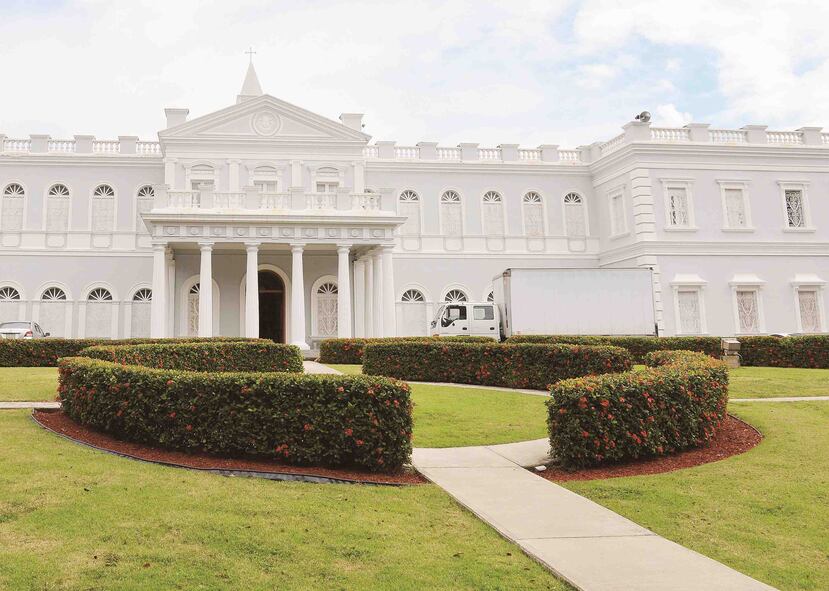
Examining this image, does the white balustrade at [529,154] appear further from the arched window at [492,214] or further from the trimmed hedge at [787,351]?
the trimmed hedge at [787,351]

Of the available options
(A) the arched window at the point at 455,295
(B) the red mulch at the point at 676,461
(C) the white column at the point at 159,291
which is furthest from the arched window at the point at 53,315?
(B) the red mulch at the point at 676,461

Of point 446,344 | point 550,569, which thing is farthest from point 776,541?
point 446,344

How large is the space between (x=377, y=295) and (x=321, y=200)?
14.5ft

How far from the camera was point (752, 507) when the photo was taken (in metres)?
5.95

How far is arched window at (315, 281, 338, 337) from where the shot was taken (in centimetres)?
2891

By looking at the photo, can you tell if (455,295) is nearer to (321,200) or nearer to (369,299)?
(369,299)

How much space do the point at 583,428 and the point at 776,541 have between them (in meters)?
2.71

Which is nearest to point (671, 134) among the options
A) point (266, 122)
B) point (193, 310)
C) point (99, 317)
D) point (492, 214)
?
point (492, 214)

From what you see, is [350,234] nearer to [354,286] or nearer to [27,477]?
[354,286]

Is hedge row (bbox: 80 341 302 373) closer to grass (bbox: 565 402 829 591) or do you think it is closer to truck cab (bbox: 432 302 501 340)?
truck cab (bbox: 432 302 501 340)

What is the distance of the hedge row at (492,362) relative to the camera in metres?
14.1

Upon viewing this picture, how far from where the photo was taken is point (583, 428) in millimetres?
7629

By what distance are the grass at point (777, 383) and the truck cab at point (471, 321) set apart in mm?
8652

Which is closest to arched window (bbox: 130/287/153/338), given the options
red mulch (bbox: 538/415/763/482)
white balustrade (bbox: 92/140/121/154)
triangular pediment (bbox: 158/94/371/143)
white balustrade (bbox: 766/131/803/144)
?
white balustrade (bbox: 92/140/121/154)
